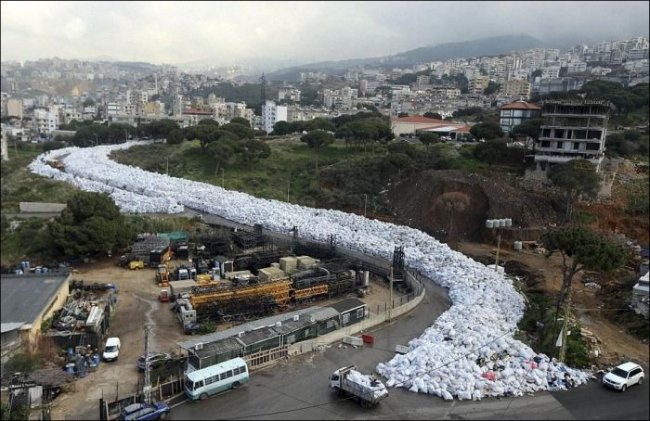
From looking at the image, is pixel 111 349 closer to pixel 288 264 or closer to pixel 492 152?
pixel 288 264

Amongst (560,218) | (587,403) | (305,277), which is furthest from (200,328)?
(560,218)

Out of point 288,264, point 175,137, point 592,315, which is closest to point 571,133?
point 592,315

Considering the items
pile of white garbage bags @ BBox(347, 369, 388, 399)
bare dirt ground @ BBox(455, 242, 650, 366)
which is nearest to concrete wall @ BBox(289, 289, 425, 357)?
pile of white garbage bags @ BBox(347, 369, 388, 399)

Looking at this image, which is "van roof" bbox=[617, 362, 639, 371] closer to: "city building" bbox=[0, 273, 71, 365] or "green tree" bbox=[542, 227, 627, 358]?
"green tree" bbox=[542, 227, 627, 358]

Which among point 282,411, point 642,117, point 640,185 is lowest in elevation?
point 282,411

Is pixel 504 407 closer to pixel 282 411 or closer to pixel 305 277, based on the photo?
pixel 282 411

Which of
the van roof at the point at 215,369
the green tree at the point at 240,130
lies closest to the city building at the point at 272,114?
the green tree at the point at 240,130

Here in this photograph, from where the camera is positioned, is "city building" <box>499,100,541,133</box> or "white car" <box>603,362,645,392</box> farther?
"city building" <box>499,100,541,133</box>
